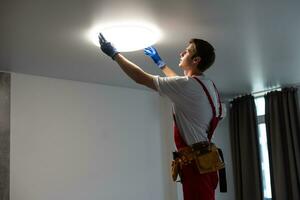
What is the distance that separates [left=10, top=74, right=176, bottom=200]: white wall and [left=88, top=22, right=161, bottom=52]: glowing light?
4.12 feet

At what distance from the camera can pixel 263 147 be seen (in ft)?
16.9

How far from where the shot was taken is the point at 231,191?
5.41 m

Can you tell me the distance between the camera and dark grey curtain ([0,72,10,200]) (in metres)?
3.39

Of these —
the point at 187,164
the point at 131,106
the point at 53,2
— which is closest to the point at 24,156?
the point at 131,106

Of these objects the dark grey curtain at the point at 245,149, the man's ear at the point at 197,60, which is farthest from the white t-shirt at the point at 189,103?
the dark grey curtain at the point at 245,149

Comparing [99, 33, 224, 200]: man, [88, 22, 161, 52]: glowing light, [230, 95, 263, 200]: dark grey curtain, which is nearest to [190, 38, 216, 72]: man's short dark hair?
[99, 33, 224, 200]: man

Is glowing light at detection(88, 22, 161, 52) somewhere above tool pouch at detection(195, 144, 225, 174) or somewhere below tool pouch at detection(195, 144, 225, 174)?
above

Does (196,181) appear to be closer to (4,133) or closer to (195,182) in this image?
(195,182)

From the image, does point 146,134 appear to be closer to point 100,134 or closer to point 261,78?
point 100,134

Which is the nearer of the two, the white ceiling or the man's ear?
the man's ear

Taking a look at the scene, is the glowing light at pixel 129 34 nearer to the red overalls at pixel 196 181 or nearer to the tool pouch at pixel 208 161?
the red overalls at pixel 196 181

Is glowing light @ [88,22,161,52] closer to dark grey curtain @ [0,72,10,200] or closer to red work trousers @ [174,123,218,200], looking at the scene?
red work trousers @ [174,123,218,200]

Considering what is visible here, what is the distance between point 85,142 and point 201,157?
2319 millimetres

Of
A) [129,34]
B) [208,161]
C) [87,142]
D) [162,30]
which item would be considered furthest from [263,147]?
[208,161]
